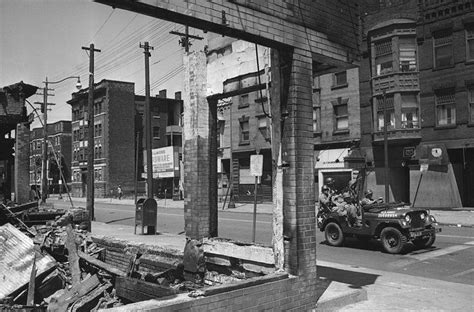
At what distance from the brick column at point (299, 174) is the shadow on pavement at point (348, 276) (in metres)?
2.27

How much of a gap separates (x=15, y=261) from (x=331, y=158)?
26756 millimetres

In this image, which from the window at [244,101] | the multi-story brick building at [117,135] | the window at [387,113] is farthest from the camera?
the multi-story brick building at [117,135]

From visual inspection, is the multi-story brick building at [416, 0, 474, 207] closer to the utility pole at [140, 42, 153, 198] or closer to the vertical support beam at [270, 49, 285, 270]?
the utility pole at [140, 42, 153, 198]

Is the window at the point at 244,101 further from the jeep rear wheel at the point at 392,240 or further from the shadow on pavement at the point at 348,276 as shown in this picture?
the shadow on pavement at the point at 348,276

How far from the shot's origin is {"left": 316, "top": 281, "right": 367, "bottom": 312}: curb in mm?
6219

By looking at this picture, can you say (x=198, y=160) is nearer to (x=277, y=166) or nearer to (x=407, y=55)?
(x=277, y=166)

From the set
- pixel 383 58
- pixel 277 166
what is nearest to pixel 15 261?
pixel 277 166

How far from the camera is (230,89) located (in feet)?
26.2

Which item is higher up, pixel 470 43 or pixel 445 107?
pixel 470 43

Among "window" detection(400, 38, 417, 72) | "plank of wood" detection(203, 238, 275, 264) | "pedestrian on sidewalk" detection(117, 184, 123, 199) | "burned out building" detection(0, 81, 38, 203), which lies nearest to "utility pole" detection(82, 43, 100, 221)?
"burned out building" detection(0, 81, 38, 203)

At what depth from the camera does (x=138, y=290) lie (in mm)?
5625

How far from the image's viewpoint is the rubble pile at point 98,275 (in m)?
5.51

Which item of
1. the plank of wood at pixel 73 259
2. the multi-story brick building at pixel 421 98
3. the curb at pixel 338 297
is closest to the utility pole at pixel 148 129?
the multi-story brick building at pixel 421 98

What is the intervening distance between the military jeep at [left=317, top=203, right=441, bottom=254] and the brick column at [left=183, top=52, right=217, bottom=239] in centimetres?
635
